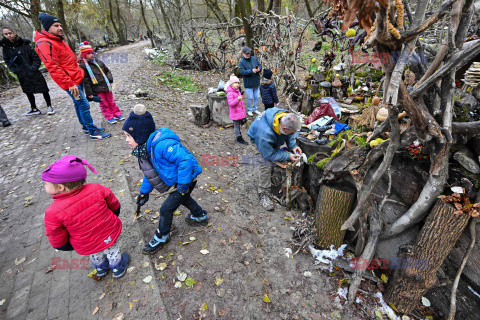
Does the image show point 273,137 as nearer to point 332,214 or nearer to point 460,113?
point 332,214

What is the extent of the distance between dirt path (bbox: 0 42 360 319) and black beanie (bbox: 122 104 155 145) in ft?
4.81

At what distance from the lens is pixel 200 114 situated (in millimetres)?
7023

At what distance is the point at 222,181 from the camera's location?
4730 mm

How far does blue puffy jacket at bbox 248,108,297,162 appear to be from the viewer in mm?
3542

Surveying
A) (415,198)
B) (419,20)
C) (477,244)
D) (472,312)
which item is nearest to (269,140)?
(415,198)

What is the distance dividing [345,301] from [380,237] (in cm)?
93

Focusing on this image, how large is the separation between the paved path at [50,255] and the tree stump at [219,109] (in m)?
2.83

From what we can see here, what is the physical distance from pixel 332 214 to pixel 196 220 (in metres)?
1.99

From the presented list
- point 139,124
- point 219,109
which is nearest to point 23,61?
point 219,109

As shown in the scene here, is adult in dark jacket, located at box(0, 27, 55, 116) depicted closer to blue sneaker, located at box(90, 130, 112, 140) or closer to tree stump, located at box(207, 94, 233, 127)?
blue sneaker, located at box(90, 130, 112, 140)

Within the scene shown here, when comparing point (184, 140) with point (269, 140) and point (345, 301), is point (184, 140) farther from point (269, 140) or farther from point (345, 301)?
point (345, 301)

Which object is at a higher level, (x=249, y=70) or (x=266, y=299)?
(x=249, y=70)

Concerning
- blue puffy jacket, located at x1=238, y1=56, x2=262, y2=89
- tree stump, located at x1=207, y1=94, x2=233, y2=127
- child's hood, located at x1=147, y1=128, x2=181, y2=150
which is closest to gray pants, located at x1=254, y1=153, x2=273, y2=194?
child's hood, located at x1=147, y1=128, x2=181, y2=150

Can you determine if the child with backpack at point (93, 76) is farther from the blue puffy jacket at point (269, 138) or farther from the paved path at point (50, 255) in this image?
the blue puffy jacket at point (269, 138)
